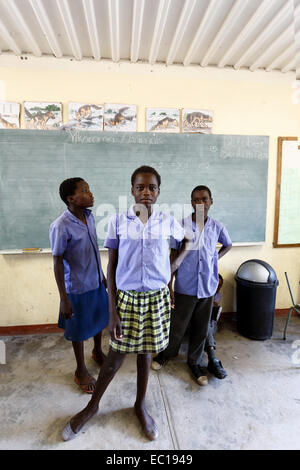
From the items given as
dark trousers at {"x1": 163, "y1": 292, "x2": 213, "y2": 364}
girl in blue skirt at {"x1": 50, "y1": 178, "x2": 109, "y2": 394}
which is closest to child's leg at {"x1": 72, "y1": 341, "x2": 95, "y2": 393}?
girl in blue skirt at {"x1": 50, "y1": 178, "x2": 109, "y2": 394}

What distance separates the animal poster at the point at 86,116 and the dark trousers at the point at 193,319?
1.95m

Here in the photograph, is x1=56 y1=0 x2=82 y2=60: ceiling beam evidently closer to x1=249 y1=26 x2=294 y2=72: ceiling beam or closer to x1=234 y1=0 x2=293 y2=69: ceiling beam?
x1=234 y1=0 x2=293 y2=69: ceiling beam

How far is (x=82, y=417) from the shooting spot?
1.57 meters

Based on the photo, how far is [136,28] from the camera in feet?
6.84

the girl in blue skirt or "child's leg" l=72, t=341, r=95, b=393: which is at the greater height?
the girl in blue skirt

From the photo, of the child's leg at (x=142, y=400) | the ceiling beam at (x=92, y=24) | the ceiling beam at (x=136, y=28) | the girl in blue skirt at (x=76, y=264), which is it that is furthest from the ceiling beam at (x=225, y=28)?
the child's leg at (x=142, y=400)

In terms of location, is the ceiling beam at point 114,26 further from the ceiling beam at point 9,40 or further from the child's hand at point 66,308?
the child's hand at point 66,308

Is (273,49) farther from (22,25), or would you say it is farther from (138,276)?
(138,276)

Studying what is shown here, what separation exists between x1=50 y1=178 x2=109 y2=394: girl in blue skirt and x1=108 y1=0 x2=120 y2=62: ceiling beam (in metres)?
1.32

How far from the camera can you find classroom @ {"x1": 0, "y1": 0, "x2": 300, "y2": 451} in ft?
5.50

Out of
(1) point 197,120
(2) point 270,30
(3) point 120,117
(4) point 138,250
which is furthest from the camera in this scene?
(1) point 197,120

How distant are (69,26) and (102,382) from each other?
271 centimetres

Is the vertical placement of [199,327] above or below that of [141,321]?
below

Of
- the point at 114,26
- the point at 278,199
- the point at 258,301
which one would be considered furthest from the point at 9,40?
the point at 258,301
